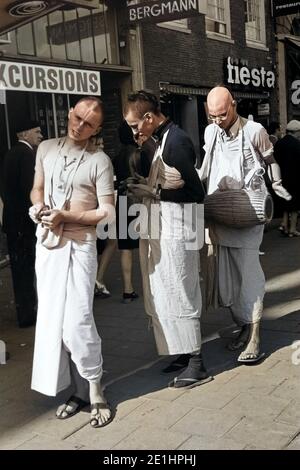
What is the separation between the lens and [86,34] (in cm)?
1062

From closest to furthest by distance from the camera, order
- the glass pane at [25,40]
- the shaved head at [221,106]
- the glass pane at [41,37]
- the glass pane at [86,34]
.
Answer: the shaved head at [221,106], the glass pane at [25,40], the glass pane at [41,37], the glass pane at [86,34]

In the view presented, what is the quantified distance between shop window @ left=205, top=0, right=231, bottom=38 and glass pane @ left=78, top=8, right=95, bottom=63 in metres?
4.33

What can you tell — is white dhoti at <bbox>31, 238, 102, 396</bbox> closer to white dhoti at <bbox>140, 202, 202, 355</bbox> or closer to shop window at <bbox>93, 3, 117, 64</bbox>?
white dhoti at <bbox>140, 202, 202, 355</bbox>

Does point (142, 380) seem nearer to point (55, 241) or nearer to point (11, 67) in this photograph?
point (55, 241)

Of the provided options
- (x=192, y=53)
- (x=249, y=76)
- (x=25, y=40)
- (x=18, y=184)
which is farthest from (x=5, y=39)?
(x=249, y=76)

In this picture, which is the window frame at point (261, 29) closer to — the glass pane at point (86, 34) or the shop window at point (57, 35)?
the glass pane at point (86, 34)

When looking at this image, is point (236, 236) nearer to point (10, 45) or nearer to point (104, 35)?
point (10, 45)

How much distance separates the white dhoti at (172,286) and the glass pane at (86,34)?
7436 mm

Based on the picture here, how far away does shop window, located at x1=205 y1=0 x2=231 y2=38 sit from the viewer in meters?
14.4

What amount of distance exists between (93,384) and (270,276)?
4105mm

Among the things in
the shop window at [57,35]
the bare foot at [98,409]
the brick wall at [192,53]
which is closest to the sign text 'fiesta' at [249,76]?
the brick wall at [192,53]

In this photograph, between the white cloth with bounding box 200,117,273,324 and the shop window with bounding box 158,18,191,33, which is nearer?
the white cloth with bounding box 200,117,273,324

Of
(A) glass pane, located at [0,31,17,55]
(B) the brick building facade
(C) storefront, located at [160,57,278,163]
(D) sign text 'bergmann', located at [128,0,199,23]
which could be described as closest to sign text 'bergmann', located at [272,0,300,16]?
(B) the brick building facade

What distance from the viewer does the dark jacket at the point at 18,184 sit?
536cm
